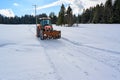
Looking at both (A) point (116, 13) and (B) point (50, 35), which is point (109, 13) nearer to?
(A) point (116, 13)

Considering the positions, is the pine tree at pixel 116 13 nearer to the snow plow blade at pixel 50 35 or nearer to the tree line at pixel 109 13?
the tree line at pixel 109 13

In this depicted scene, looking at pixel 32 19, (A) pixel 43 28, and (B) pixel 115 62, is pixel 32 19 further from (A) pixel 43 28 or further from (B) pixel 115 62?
(B) pixel 115 62

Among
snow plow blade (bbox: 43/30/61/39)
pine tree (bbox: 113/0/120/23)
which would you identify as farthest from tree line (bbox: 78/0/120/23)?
snow plow blade (bbox: 43/30/61/39)

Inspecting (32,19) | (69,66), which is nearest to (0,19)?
(32,19)

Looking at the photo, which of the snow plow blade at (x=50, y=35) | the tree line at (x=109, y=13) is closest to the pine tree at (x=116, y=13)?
the tree line at (x=109, y=13)

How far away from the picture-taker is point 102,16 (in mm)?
68750

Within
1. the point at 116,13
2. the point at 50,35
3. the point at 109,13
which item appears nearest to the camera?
the point at 50,35

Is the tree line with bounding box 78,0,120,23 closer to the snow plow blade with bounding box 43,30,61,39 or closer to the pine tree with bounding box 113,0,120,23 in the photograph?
the pine tree with bounding box 113,0,120,23

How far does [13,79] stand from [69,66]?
2.31m

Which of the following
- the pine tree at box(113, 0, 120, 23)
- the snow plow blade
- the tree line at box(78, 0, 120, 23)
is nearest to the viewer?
the snow plow blade

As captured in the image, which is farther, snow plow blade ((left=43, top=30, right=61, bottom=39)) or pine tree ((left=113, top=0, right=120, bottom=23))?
pine tree ((left=113, top=0, right=120, bottom=23))

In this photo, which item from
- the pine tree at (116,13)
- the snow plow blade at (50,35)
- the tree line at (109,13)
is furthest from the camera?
the tree line at (109,13)

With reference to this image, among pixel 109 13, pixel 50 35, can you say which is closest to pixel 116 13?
pixel 109 13

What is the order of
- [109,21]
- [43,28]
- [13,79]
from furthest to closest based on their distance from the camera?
1. [109,21]
2. [43,28]
3. [13,79]
